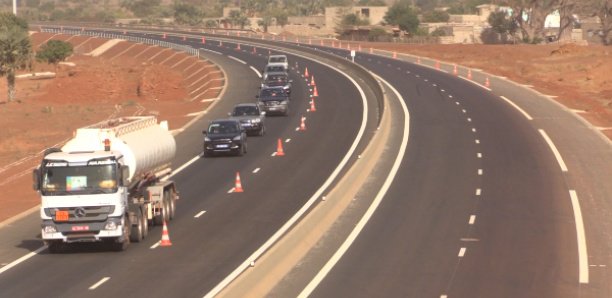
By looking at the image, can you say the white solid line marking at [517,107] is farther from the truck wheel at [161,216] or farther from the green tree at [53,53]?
the green tree at [53,53]

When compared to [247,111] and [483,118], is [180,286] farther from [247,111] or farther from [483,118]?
[483,118]

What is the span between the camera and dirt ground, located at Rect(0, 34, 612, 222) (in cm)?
6397

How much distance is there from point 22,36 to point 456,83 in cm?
3980

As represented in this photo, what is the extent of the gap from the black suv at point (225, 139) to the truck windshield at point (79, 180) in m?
22.2

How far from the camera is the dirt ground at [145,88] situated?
64.0 metres

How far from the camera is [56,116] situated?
261ft

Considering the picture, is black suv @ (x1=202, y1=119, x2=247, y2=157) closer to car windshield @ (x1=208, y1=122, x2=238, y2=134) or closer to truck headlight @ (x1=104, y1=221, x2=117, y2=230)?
car windshield @ (x1=208, y1=122, x2=238, y2=134)

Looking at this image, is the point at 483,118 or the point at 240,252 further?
the point at 483,118

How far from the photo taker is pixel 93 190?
29953mm

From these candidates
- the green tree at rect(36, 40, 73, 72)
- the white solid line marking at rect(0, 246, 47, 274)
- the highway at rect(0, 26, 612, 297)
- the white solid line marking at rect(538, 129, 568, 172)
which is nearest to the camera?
the highway at rect(0, 26, 612, 297)

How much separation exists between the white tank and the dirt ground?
24.0 feet

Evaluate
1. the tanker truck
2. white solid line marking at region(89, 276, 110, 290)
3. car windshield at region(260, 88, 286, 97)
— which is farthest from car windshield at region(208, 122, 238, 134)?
white solid line marking at region(89, 276, 110, 290)

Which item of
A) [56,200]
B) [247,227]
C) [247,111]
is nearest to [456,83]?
[247,111]

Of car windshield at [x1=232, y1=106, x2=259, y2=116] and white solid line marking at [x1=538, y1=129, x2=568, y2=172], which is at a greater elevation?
car windshield at [x1=232, y1=106, x2=259, y2=116]
